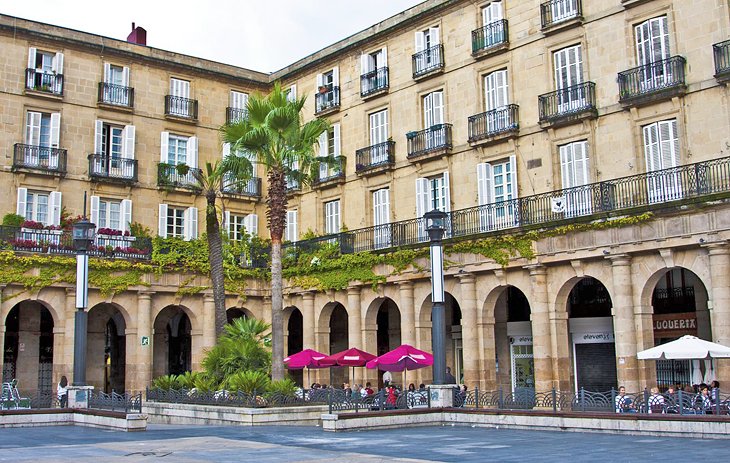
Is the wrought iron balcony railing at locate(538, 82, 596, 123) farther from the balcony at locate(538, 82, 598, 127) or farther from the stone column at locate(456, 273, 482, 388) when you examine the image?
the stone column at locate(456, 273, 482, 388)

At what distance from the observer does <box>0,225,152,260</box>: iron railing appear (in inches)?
1357

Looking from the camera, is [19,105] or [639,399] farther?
[19,105]

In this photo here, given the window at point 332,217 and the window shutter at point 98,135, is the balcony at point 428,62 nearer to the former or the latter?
the window at point 332,217

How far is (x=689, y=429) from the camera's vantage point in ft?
61.8

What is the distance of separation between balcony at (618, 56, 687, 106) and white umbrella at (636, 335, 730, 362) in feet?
26.8

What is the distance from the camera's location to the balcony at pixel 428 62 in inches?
1388

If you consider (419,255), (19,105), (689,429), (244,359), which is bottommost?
(689,429)

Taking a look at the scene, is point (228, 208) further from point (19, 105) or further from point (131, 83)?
point (19, 105)

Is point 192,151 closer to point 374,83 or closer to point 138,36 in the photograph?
point 138,36

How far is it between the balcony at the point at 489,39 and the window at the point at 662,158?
7.28 m

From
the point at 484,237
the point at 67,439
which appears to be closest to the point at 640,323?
the point at 484,237

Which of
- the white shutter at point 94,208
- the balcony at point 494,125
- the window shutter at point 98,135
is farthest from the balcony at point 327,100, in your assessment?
the white shutter at point 94,208

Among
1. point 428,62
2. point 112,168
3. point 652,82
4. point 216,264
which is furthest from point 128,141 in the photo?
point 652,82

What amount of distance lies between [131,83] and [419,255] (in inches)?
642
